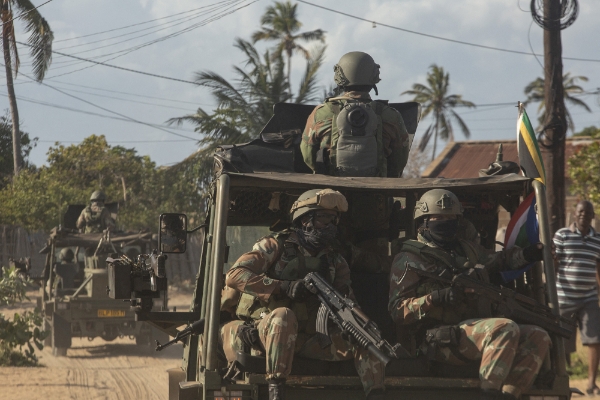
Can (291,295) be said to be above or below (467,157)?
below

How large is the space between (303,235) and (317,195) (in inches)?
11.2

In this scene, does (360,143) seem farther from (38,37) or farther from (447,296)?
(38,37)

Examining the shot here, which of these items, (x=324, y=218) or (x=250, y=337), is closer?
(x=250, y=337)

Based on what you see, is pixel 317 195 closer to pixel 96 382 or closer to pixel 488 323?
pixel 488 323

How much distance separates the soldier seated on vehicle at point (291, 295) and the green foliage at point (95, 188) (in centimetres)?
2006

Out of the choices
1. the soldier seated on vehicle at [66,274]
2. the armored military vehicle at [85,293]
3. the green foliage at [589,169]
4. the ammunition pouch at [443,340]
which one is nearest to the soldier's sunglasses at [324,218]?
the ammunition pouch at [443,340]

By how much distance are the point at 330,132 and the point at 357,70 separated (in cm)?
60

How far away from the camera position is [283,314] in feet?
18.6

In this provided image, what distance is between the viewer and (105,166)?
103 ft

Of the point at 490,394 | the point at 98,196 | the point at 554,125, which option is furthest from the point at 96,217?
the point at 490,394

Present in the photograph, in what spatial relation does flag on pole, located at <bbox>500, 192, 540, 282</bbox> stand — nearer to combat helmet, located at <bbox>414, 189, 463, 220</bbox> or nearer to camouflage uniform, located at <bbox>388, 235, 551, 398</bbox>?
camouflage uniform, located at <bbox>388, 235, 551, 398</bbox>

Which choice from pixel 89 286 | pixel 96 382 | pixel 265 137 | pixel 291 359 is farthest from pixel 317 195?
pixel 89 286

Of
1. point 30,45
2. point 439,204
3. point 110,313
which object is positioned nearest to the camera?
point 439,204

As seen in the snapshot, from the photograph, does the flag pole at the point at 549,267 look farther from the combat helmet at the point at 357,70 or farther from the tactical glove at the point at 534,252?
the combat helmet at the point at 357,70
